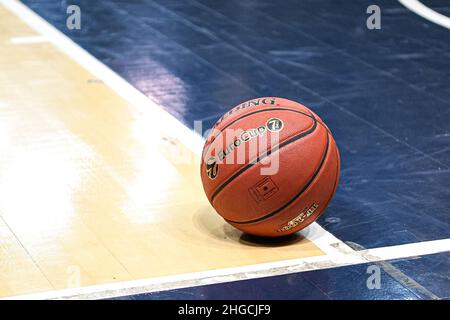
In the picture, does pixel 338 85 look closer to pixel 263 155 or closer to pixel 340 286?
pixel 263 155

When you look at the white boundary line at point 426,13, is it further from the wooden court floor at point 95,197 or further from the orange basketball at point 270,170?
the orange basketball at point 270,170

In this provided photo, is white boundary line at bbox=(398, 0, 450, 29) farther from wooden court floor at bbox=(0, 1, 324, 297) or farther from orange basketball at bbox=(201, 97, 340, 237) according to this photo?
orange basketball at bbox=(201, 97, 340, 237)

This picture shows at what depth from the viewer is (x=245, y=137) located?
6855 mm

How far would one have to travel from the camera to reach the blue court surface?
680cm

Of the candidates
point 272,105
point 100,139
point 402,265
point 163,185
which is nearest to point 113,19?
point 100,139

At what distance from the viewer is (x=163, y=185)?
8055 mm

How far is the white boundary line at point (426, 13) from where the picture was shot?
39.2 feet

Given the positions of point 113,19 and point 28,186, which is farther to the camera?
point 113,19

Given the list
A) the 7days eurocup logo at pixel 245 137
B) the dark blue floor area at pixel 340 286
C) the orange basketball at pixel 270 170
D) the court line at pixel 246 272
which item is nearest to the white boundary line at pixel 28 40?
the orange basketball at pixel 270 170

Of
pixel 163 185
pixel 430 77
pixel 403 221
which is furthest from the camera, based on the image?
pixel 430 77

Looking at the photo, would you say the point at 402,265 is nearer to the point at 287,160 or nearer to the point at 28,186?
the point at 287,160

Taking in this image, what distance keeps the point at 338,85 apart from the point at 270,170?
3535 millimetres

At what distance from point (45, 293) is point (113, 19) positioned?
6.25m

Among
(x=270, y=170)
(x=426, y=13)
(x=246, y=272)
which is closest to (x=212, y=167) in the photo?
(x=270, y=170)
